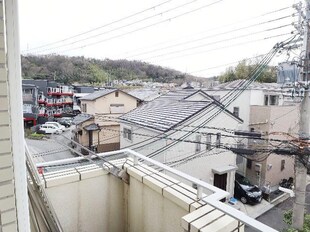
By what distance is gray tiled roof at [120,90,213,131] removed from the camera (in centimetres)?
909

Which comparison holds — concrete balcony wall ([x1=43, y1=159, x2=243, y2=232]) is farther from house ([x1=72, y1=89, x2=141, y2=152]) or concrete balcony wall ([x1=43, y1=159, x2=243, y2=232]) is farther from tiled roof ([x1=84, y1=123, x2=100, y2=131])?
tiled roof ([x1=84, y1=123, x2=100, y2=131])

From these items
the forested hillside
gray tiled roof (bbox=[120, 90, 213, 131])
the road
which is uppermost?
the forested hillside

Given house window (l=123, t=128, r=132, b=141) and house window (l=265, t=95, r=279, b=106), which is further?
house window (l=265, t=95, r=279, b=106)

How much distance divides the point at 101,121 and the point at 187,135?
394 inches

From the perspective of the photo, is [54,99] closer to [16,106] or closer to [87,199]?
[87,199]

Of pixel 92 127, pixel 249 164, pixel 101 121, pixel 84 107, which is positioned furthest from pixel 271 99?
pixel 84 107

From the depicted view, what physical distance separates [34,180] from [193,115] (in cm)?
764

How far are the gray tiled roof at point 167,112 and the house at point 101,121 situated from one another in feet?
16.1

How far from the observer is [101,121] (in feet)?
56.7

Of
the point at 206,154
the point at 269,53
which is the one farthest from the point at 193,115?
the point at 269,53

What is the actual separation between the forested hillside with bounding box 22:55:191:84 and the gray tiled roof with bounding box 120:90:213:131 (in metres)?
5.63

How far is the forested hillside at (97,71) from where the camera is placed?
1338 cm

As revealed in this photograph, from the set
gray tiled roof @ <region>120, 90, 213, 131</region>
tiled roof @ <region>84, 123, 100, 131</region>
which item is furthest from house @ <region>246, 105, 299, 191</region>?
tiled roof @ <region>84, 123, 100, 131</region>

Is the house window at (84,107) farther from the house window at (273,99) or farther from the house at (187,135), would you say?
the house window at (273,99)
